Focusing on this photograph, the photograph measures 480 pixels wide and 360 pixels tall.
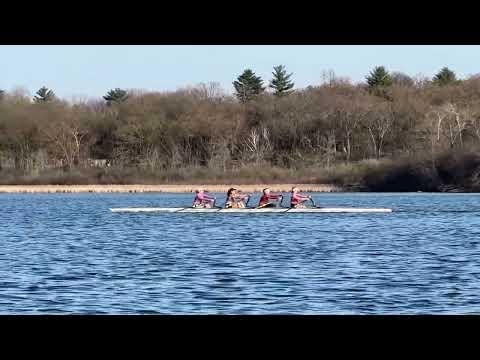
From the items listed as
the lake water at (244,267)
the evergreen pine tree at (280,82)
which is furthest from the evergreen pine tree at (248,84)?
the lake water at (244,267)

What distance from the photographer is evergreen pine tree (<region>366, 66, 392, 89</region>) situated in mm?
119188

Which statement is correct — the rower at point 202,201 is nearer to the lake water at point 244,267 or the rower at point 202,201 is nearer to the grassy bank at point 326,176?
the lake water at point 244,267

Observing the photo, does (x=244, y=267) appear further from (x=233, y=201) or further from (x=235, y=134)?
(x=235, y=134)

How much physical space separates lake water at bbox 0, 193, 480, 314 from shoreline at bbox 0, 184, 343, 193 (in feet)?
131

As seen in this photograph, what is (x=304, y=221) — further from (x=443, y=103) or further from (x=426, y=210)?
(x=443, y=103)

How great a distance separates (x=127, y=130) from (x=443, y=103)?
107 feet

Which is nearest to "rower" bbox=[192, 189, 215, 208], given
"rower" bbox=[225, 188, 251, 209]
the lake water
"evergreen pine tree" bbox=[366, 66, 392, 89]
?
the lake water

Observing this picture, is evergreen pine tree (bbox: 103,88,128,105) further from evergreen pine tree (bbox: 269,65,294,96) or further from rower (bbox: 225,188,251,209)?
rower (bbox: 225,188,251,209)

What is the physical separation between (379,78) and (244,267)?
3778 inches

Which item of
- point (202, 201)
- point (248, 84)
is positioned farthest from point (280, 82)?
point (202, 201)

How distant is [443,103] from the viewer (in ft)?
358

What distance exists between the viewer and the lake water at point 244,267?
1828 centimetres
